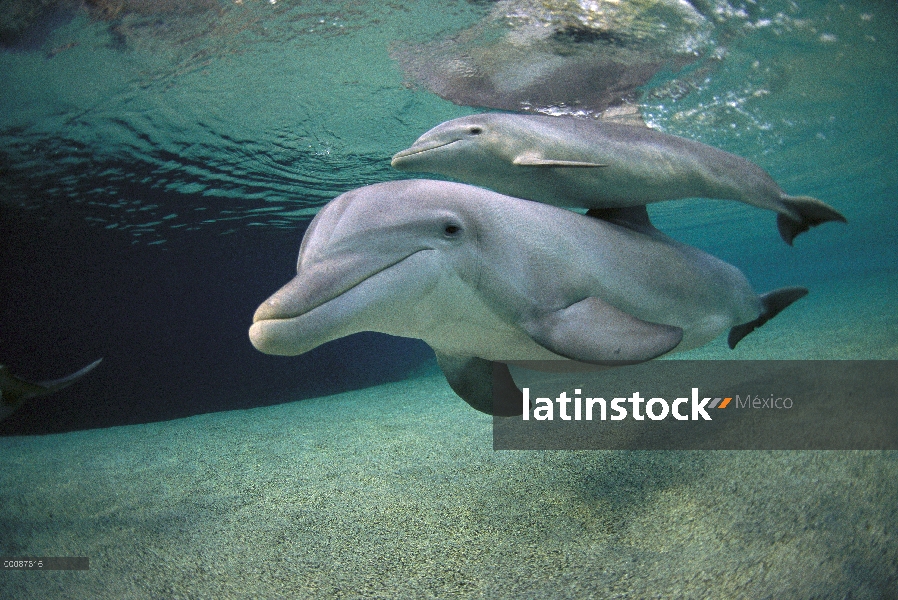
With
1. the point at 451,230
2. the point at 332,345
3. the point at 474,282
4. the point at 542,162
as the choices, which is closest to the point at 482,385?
the point at 474,282

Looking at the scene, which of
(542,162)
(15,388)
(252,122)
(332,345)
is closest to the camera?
(542,162)

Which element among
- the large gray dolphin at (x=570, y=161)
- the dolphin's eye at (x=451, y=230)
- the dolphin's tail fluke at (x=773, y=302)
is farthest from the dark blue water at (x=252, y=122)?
the dolphin's eye at (x=451, y=230)

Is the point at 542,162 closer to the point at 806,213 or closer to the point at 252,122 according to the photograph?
the point at 806,213

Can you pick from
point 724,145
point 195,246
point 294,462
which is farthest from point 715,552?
point 195,246

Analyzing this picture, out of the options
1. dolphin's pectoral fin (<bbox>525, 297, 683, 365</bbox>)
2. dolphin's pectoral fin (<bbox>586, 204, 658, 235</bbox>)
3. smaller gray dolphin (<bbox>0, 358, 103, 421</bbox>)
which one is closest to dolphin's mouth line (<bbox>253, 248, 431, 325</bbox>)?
dolphin's pectoral fin (<bbox>525, 297, 683, 365</bbox>)

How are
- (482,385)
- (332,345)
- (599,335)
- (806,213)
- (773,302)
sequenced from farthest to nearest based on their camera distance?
(332,345)
(773,302)
(806,213)
(482,385)
(599,335)

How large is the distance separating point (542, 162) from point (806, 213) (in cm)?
225

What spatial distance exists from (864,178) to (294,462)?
1233 inches

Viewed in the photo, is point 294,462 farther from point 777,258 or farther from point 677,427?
point 777,258

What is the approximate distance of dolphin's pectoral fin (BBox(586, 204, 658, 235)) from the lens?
3.26m

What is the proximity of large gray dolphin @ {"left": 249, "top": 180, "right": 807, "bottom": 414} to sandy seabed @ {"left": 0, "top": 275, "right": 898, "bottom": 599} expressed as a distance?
3.26 ft

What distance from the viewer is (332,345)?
20.7 m

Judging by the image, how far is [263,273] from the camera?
89.6 feet

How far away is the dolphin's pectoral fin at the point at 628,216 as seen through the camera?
10.7 ft
